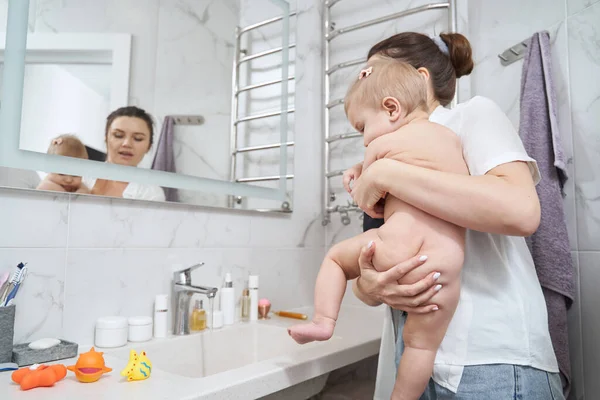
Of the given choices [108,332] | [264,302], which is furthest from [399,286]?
[264,302]

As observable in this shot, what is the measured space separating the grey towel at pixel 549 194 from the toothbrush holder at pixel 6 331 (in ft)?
4.64

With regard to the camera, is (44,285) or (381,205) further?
(44,285)

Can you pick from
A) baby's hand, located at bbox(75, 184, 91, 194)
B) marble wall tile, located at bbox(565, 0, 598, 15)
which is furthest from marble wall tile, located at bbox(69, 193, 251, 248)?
marble wall tile, located at bbox(565, 0, 598, 15)

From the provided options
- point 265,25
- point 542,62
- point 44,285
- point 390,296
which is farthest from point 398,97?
point 265,25

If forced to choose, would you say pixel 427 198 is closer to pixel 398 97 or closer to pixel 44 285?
pixel 398 97

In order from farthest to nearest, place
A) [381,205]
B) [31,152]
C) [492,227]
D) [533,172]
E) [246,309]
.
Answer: [246,309] < [31,152] < [381,205] < [533,172] < [492,227]

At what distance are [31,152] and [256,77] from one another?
97 centimetres

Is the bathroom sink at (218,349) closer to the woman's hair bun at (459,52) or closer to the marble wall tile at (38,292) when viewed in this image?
the marble wall tile at (38,292)

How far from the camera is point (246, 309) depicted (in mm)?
1654

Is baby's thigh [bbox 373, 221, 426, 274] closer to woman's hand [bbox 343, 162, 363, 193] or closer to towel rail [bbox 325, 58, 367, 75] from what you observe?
woman's hand [bbox 343, 162, 363, 193]

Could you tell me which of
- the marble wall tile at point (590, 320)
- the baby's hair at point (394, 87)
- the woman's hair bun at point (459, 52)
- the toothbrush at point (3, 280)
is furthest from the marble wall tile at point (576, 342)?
the toothbrush at point (3, 280)

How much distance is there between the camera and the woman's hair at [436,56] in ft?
3.49

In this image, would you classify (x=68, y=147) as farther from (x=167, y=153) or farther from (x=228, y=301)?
(x=228, y=301)

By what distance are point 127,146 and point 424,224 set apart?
0.96m
